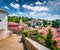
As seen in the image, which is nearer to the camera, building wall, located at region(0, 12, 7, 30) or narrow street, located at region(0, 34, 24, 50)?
narrow street, located at region(0, 34, 24, 50)

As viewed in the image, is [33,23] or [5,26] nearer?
[5,26]

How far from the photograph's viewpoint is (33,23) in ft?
298

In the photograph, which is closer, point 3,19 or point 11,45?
point 11,45

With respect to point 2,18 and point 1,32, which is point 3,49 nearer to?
point 1,32

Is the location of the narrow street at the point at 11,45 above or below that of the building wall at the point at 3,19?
below

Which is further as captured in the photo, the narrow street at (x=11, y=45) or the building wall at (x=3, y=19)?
the building wall at (x=3, y=19)

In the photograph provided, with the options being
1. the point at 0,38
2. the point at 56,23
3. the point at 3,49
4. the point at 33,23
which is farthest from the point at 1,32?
the point at 56,23

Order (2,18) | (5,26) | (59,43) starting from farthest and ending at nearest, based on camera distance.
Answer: (59,43), (5,26), (2,18)

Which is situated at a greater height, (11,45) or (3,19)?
(3,19)

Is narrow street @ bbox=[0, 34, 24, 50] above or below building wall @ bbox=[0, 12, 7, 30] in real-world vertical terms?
below

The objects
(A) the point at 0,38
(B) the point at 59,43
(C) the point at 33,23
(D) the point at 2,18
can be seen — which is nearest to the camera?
(A) the point at 0,38

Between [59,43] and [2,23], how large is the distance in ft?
78.6

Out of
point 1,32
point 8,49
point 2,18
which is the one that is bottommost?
point 8,49

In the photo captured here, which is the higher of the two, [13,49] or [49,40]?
[13,49]
